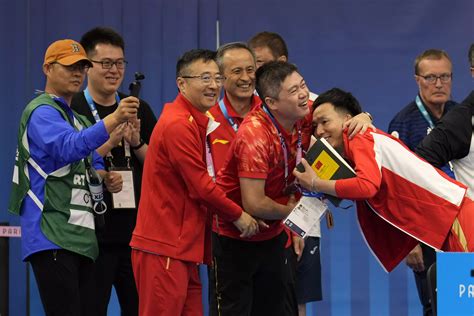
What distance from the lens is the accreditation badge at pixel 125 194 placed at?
471 centimetres

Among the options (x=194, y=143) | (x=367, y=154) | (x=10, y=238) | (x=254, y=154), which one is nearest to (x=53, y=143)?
(x=194, y=143)

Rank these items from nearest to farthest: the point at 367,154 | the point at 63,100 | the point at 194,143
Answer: the point at 367,154
the point at 194,143
the point at 63,100

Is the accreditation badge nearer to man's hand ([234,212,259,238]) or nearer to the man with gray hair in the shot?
man's hand ([234,212,259,238])

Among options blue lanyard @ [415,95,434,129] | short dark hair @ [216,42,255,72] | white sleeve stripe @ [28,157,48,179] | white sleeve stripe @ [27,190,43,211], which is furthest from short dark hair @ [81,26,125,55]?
blue lanyard @ [415,95,434,129]

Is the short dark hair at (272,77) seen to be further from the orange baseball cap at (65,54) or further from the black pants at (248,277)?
the orange baseball cap at (65,54)

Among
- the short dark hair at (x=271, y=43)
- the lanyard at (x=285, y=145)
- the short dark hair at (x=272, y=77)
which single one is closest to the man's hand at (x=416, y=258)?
the lanyard at (x=285, y=145)

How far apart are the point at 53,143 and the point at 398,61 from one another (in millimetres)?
2992

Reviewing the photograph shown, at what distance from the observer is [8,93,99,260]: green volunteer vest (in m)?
4.21

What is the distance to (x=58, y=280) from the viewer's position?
4.16 m

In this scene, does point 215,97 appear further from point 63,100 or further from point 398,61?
point 398,61

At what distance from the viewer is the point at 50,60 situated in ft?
14.5

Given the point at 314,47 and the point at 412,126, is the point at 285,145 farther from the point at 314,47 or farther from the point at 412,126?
the point at 314,47

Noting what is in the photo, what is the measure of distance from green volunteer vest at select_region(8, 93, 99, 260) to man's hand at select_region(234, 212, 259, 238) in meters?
0.69

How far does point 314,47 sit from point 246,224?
2.57 metres
